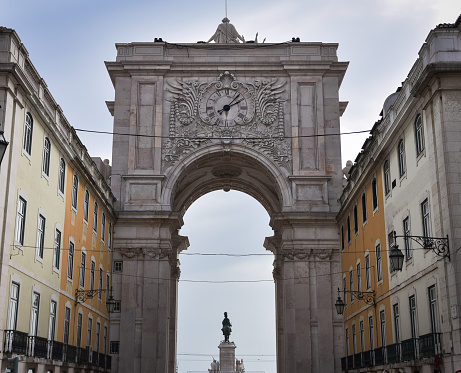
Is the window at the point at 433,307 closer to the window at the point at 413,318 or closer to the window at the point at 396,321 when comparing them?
the window at the point at 413,318

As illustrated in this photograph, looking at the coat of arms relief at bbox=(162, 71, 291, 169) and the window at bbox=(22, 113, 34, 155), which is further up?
the coat of arms relief at bbox=(162, 71, 291, 169)

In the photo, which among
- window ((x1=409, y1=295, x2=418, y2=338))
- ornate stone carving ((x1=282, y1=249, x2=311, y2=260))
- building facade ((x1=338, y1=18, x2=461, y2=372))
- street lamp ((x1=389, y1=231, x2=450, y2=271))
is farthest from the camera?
ornate stone carving ((x1=282, y1=249, x2=311, y2=260))

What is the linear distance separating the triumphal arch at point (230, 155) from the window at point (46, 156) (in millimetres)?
15580

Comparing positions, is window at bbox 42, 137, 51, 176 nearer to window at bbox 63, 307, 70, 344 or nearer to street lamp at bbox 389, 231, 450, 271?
window at bbox 63, 307, 70, 344

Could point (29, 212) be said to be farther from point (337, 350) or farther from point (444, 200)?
point (337, 350)

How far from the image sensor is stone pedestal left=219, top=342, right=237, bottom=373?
55.6m

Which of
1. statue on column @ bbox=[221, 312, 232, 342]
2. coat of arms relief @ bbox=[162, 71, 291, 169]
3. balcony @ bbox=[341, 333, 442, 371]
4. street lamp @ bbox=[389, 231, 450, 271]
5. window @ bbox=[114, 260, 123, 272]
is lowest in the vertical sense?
balcony @ bbox=[341, 333, 442, 371]

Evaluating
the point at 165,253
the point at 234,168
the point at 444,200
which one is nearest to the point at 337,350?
the point at 165,253

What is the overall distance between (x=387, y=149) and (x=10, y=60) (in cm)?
1422

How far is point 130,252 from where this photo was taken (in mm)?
40906

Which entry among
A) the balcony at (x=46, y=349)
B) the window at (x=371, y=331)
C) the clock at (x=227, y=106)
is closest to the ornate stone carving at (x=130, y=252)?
the balcony at (x=46, y=349)

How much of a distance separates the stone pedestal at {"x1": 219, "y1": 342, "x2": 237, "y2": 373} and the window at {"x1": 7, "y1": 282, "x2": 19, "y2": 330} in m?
35.2

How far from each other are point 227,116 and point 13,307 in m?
24.3

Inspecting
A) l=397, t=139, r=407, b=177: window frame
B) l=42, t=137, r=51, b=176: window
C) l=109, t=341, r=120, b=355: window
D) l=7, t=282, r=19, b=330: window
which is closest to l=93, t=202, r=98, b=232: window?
l=109, t=341, r=120, b=355: window
